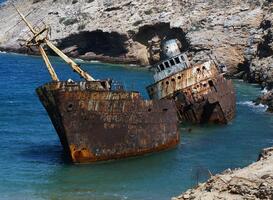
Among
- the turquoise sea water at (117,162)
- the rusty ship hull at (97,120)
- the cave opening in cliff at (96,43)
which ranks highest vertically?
the cave opening in cliff at (96,43)

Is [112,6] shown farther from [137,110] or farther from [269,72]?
[137,110]

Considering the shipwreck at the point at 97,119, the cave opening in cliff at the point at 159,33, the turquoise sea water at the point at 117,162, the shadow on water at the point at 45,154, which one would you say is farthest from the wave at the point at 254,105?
the cave opening in cliff at the point at 159,33

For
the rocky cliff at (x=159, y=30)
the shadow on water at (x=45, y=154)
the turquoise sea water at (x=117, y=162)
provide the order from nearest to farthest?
the turquoise sea water at (x=117, y=162), the shadow on water at (x=45, y=154), the rocky cliff at (x=159, y=30)

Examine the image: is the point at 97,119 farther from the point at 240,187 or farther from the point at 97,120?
the point at 240,187

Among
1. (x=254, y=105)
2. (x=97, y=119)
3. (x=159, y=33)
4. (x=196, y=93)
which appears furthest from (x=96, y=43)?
(x=97, y=119)

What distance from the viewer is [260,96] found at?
4200 centimetres

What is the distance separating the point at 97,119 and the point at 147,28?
42.6 m

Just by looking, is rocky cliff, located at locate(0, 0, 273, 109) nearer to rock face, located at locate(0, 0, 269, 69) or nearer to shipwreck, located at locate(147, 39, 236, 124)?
rock face, located at locate(0, 0, 269, 69)

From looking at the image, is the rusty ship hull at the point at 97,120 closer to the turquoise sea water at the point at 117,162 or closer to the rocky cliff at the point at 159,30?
the turquoise sea water at the point at 117,162

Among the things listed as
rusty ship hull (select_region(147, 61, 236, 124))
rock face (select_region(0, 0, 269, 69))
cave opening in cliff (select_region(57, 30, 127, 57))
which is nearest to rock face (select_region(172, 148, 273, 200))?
rusty ship hull (select_region(147, 61, 236, 124))

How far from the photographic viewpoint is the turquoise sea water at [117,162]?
822 inches

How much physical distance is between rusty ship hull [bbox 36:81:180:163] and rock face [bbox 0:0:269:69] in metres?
30.1

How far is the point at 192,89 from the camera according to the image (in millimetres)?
34281

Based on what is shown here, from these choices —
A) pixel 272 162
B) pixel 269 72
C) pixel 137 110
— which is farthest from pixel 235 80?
pixel 272 162
